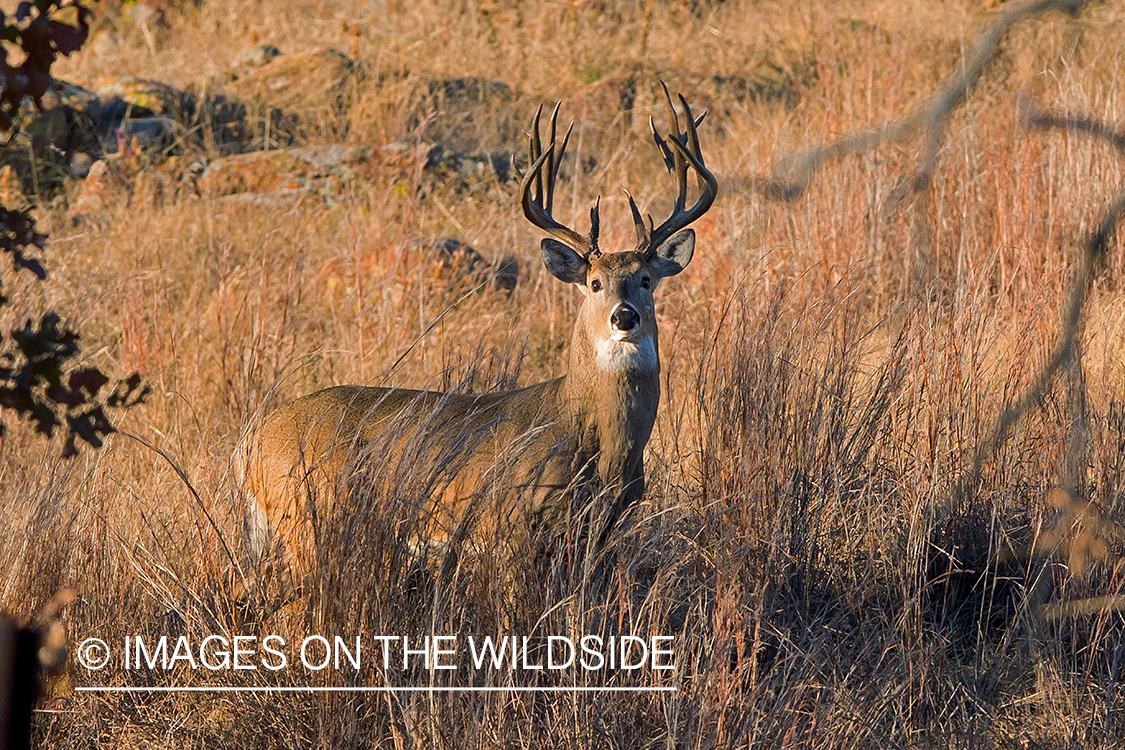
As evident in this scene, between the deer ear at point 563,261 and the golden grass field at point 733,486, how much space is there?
1.61ft

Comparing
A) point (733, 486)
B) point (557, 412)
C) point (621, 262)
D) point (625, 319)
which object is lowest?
point (733, 486)

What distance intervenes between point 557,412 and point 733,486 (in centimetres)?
75

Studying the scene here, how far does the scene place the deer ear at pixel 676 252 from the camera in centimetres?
504

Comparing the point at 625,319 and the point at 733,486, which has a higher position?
the point at 625,319

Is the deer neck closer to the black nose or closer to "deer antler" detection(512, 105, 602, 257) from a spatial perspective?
the black nose

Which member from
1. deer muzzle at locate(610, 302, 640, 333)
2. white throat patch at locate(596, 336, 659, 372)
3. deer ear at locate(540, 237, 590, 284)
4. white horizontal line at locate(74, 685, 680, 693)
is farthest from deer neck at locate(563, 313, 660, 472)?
white horizontal line at locate(74, 685, 680, 693)

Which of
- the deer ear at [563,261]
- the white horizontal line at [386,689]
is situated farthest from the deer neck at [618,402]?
the white horizontal line at [386,689]

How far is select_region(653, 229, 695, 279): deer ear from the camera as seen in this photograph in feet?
16.5

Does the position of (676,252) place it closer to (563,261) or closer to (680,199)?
(680,199)

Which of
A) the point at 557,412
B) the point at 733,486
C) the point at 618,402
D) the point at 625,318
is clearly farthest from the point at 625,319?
the point at 733,486

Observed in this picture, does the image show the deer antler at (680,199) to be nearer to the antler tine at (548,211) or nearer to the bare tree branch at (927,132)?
the antler tine at (548,211)

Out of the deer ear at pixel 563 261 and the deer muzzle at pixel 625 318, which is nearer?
the deer muzzle at pixel 625 318

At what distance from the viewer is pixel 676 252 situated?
201 inches

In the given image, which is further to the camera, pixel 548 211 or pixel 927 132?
pixel 548 211
